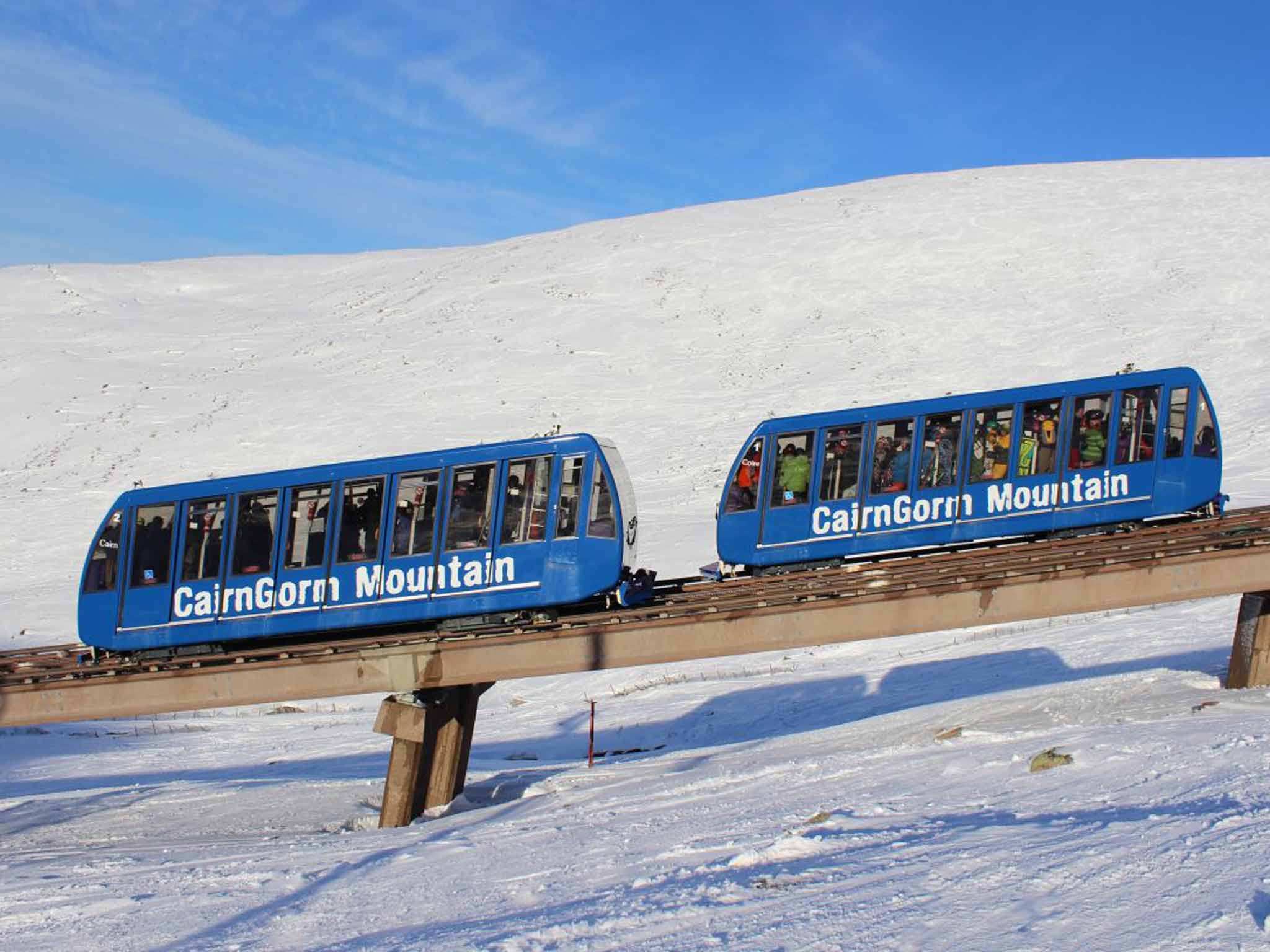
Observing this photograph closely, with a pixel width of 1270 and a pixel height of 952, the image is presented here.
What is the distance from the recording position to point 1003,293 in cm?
5528

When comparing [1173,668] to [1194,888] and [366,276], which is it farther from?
[366,276]

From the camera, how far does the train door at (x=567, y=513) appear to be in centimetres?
1622

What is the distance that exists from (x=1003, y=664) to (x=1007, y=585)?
7.08 metres

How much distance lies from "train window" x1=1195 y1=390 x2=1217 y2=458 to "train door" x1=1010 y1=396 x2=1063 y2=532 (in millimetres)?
1980

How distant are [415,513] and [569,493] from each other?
2.15m

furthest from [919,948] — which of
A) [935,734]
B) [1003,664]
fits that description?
[1003,664]

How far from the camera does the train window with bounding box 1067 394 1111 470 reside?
18.3 m

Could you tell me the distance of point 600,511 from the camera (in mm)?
16281

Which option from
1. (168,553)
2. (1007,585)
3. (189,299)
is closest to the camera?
(1007,585)

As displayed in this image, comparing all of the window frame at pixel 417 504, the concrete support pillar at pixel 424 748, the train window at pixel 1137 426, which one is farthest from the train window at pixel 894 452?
the concrete support pillar at pixel 424 748

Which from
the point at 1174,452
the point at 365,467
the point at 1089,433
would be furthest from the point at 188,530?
the point at 1174,452

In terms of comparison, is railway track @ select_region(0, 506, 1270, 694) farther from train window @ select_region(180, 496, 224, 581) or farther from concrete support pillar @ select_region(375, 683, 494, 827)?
train window @ select_region(180, 496, 224, 581)

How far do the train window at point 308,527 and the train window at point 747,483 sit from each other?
5914 mm

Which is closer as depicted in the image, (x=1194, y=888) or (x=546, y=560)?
(x=1194, y=888)
